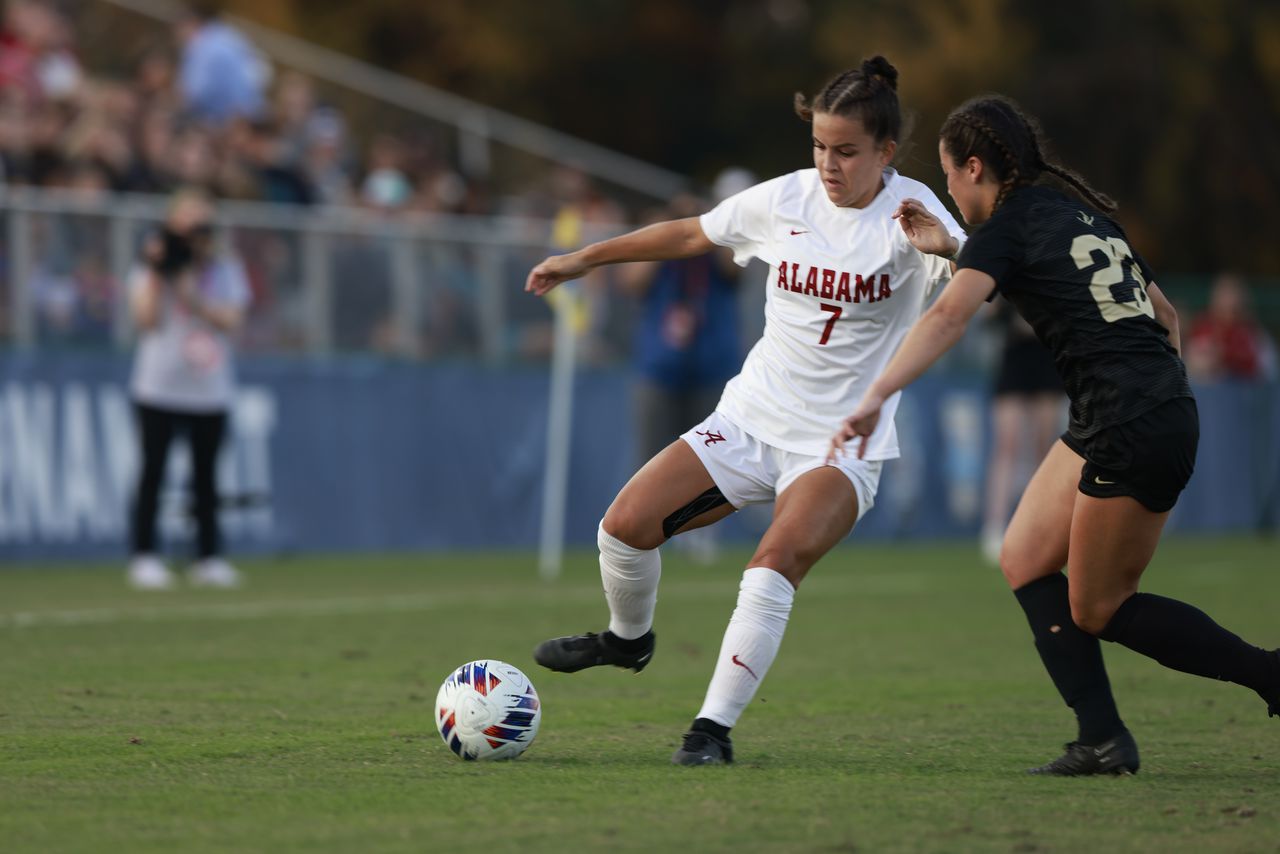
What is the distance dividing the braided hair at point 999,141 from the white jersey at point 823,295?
0.47m

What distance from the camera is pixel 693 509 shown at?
21.5 feet

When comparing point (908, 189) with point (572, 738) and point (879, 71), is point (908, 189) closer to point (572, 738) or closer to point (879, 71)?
point (879, 71)

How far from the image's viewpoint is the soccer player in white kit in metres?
6.36

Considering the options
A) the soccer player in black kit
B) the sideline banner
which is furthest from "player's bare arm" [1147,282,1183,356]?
the sideline banner

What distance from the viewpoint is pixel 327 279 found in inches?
623

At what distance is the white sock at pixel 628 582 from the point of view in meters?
6.59

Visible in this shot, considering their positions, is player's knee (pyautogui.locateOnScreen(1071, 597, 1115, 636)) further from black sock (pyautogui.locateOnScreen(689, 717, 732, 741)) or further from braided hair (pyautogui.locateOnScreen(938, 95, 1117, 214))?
braided hair (pyautogui.locateOnScreen(938, 95, 1117, 214))

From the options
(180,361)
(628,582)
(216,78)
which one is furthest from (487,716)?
(216,78)

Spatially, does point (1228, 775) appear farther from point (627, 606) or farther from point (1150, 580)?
point (1150, 580)

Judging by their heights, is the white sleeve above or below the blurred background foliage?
below

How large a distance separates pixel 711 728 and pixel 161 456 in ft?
25.1

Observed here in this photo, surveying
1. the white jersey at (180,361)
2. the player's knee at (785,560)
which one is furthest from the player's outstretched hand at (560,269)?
the white jersey at (180,361)

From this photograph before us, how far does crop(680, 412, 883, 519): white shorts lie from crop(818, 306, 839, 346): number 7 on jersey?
1.30 feet

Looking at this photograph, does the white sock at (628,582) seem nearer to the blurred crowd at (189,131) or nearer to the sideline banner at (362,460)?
the sideline banner at (362,460)
